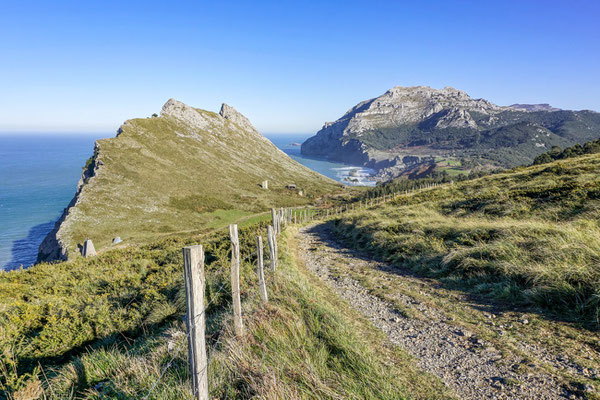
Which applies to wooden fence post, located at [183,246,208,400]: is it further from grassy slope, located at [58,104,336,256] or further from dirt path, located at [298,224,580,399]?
grassy slope, located at [58,104,336,256]

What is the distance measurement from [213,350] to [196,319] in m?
1.59

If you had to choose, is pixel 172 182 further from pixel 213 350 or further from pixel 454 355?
pixel 454 355

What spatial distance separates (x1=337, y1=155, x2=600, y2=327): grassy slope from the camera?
22.1 feet

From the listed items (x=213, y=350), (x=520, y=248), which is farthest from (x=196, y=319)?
(x=520, y=248)

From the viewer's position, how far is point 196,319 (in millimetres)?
3369

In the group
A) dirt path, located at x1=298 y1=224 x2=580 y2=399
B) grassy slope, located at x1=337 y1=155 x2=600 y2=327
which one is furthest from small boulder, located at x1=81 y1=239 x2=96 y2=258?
dirt path, located at x1=298 y1=224 x2=580 y2=399

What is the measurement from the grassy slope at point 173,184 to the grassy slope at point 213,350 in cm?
4084

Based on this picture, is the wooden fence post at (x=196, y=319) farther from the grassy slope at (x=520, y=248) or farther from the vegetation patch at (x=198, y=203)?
the vegetation patch at (x=198, y=203)

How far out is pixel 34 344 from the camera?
6.68m

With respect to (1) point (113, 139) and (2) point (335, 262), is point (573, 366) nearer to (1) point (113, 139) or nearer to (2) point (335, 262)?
(2) point (335, 262)

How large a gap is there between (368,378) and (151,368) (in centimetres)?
345

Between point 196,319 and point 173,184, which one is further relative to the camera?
point 173,184

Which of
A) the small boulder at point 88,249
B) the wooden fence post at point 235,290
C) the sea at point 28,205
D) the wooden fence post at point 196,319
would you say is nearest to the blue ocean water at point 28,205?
the sea at point 28,205

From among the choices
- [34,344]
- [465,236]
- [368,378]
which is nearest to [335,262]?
[465,236]
